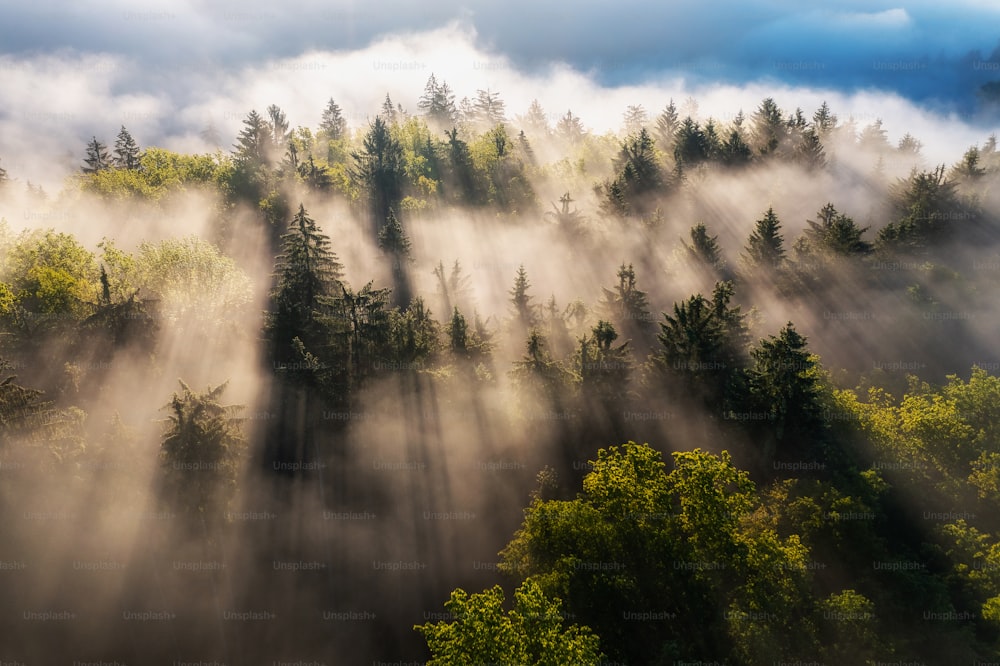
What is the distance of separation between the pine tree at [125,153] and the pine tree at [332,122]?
39717 millimetres

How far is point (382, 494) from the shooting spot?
47094mm

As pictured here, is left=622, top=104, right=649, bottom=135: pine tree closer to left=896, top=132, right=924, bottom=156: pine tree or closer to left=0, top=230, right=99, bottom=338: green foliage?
left=896, top=132, right=924, bottom=156: pine tree

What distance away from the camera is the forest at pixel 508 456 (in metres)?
31.5

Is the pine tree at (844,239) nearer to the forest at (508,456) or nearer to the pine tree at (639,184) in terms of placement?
the forest at (508,456)

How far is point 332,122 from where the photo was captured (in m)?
132

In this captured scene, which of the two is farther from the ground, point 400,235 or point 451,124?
point 451,124

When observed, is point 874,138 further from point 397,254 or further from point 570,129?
point 397,254

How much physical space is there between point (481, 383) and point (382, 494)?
13007 millimetres

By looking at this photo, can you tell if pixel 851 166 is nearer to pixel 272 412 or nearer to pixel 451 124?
pixel 451 124

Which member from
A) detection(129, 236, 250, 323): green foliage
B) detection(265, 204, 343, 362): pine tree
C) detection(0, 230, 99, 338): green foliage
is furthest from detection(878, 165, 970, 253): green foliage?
detection(0, 230, 99, 338): green foliage

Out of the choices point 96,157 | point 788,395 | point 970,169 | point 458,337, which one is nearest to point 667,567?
point 788,395

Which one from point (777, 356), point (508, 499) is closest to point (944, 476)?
point (777, 356)

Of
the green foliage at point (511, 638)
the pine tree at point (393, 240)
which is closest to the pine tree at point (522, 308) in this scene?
the pine tree at point (393, 240)

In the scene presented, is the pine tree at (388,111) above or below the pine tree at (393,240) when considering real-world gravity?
above
